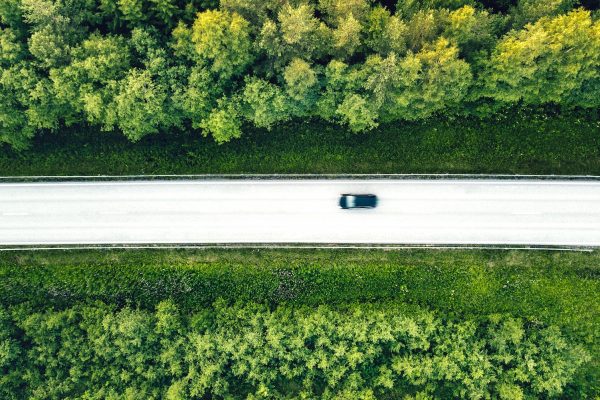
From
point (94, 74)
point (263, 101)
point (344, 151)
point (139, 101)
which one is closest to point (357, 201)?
point (344, 151)

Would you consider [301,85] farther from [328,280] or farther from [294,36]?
[328,280]

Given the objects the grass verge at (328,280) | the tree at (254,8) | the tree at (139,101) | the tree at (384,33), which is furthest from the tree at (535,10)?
the tree at (139,101)

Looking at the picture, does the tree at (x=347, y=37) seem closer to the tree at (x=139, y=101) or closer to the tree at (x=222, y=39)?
the tree at (x=222, y=39)

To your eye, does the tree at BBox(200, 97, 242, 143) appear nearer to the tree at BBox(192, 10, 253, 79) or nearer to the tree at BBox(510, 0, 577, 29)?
the tree at BBox(192, 10, 253, 79)

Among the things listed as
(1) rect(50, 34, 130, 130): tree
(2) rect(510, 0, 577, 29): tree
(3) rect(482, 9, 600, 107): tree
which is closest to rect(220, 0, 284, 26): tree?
(1) rect(50, 34, 130, 130): tree

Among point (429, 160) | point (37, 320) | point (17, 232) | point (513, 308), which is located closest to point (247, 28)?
point (429, 160)
